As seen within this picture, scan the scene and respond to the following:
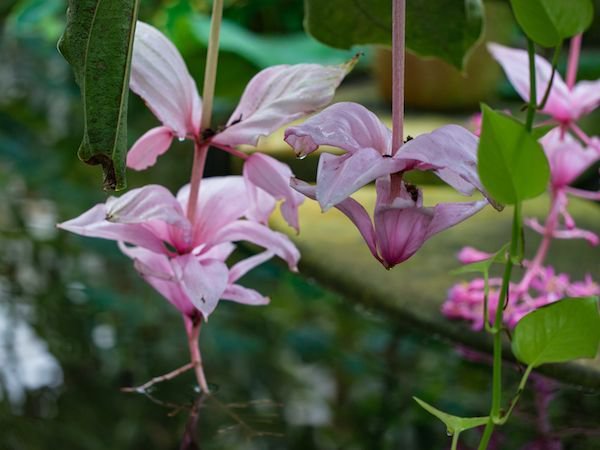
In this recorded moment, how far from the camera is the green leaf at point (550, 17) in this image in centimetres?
21

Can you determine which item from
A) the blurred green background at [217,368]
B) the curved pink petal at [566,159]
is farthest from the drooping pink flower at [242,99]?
the curved pink petal at [566,159]

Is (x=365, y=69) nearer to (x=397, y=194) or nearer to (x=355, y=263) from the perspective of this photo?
(x=355, y=263)

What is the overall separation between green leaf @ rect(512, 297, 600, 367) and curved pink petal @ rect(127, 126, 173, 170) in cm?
13

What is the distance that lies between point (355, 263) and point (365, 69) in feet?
4.09

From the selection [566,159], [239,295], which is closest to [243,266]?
[239,295]

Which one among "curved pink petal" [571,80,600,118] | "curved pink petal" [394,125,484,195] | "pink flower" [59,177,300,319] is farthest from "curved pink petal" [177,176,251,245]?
"curved pink petal" [571,80,600,118]

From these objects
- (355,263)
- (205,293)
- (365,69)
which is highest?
(205,293)

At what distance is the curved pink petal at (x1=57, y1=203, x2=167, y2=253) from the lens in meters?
0.29

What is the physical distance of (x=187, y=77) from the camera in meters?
0.30

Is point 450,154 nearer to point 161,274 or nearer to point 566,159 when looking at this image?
point 161,274

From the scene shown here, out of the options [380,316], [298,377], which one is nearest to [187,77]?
[298,377]

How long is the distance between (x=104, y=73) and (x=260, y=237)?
0.10 m

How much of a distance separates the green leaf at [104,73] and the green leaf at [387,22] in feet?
0.41

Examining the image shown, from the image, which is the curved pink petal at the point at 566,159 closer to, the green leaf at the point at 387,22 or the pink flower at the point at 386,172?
the green leaf at the point at 387,22
